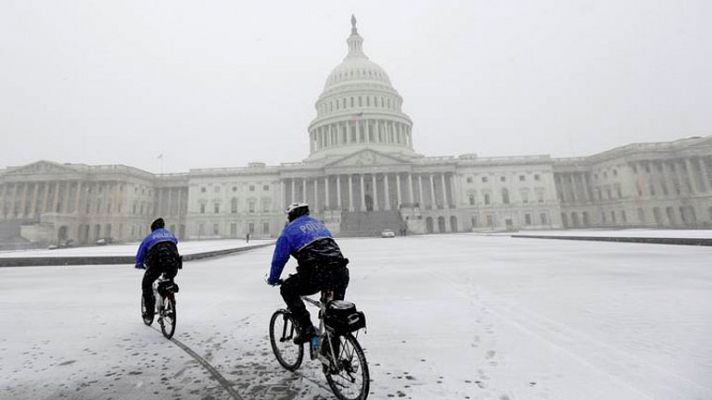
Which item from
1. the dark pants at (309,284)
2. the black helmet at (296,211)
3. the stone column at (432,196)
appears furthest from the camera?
the stone column at (432,196)

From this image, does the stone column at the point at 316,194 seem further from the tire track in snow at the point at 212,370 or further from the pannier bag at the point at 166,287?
the tire track in snow at the point at 212,370

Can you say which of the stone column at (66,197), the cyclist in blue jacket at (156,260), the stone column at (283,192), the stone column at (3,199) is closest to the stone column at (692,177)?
the stone column at (283,192)

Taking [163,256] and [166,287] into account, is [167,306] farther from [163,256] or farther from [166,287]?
[163,256]

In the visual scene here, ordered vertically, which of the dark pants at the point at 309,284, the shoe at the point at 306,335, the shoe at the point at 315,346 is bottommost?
the shoe at the point at 315,346

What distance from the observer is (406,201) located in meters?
64.9

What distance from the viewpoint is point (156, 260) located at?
518 cm

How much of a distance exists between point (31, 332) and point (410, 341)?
5747 millimetres

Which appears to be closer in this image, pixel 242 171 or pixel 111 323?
pixel 111 323

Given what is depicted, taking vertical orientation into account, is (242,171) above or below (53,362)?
above

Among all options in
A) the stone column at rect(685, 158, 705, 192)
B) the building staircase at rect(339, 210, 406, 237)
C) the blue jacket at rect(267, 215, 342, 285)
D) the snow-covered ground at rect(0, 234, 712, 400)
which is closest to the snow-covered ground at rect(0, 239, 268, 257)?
the snow-covered ground at rect(0, 234, 712, 400)

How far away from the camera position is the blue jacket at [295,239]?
10.8ft

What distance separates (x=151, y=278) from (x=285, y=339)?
116 inches

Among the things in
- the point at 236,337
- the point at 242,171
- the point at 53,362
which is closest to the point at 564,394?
the point at 236,337

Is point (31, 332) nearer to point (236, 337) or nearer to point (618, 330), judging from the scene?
point (236, 337)
